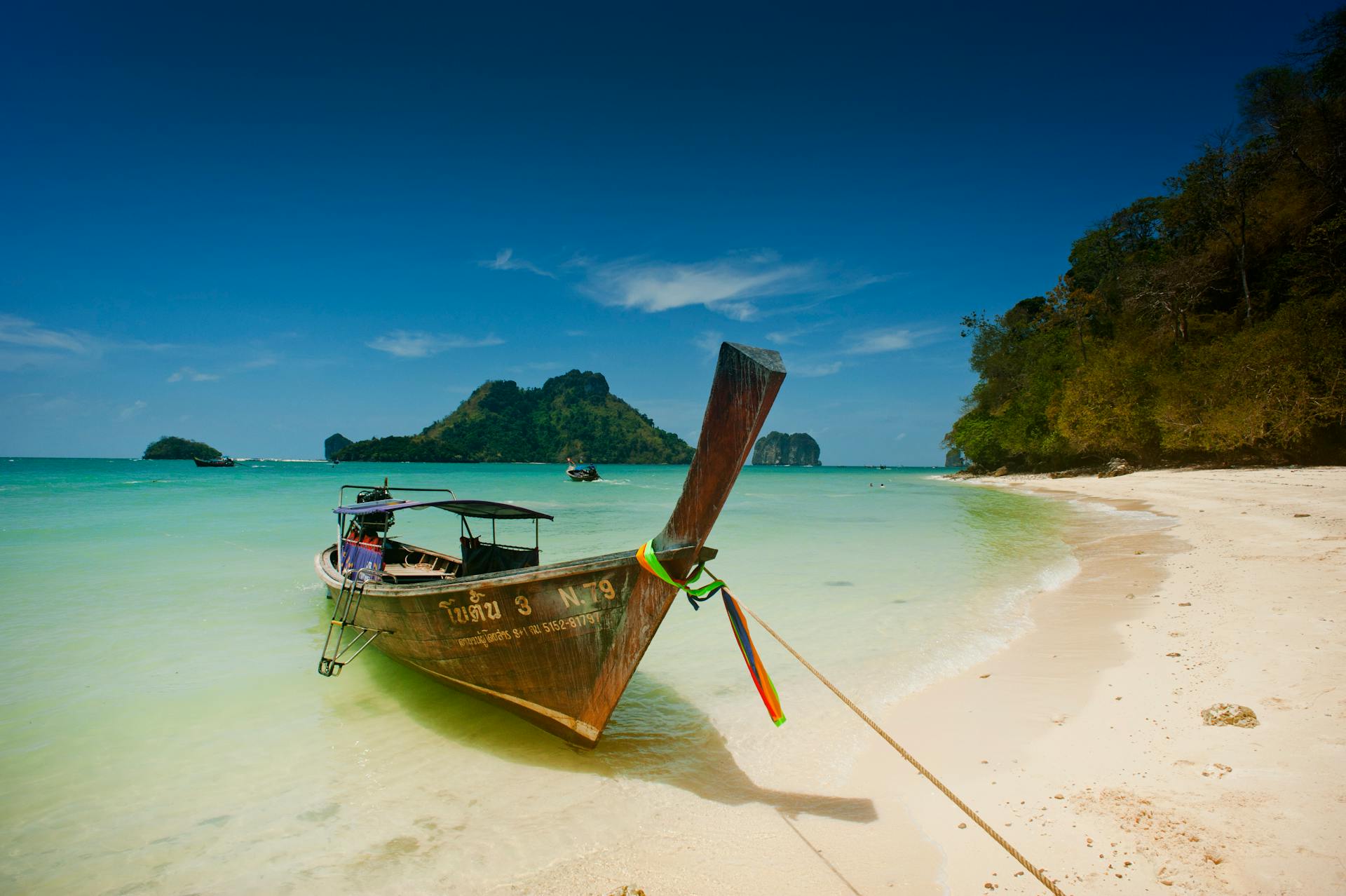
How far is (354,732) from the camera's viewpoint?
511 cm

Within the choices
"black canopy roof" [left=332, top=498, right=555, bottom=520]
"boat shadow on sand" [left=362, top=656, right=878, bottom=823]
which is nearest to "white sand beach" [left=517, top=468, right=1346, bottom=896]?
"boat shadow on sand" [left=362, top=656, right=878, bottom=823]

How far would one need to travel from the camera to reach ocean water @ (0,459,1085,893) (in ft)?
11.6

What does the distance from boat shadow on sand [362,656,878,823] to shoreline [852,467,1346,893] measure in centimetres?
64

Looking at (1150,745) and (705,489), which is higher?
(705,489)

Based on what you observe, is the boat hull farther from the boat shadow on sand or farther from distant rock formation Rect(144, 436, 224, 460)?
distant rock formation Rect(144, 436, 224, 460)

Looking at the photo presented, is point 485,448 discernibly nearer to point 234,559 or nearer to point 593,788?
point 234,559

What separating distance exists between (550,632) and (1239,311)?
107 feet

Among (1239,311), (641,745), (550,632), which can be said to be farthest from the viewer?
(1239,311)

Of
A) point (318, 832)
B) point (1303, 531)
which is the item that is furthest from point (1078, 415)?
point (318, 832)

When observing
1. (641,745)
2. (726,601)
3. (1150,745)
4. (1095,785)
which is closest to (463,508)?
(641,745)

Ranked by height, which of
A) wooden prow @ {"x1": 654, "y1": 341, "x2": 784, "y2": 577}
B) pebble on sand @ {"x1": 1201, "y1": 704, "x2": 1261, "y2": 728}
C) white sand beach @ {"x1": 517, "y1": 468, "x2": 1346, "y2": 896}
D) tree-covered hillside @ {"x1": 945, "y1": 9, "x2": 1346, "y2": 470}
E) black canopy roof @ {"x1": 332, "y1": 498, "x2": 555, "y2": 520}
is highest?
tree-covered hillside @ {"x1": 945, "y1": 9, "x2": 1346, "y2": 470}

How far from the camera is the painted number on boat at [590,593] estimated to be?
3.79 m

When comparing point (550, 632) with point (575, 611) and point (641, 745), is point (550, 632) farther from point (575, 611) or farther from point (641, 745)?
point (641, 745)

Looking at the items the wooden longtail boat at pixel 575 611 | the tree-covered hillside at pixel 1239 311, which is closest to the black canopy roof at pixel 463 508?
the wooden longtail boat at pixel 575 611
